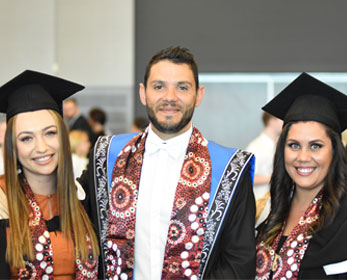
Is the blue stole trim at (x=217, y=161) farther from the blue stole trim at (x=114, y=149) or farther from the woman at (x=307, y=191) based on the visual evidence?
the blue stole trim at (x=114, y=149)

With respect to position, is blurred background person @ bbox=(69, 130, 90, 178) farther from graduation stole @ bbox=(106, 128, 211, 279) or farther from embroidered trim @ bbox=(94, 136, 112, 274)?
graduation stole @ bbox=(106, 128, 211, 279)

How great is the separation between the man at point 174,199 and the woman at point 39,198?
0.17 meters

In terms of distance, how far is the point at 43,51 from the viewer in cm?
815

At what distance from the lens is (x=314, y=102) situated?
2939 mm

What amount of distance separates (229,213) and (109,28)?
18.6 ft

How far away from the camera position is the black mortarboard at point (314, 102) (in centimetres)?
290

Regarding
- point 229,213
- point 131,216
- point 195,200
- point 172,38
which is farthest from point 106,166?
point 172,38

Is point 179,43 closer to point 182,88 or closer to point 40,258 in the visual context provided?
point 182,88

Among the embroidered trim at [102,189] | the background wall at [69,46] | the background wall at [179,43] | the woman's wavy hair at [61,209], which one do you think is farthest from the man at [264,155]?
the woman's wavy hair at [61,209]

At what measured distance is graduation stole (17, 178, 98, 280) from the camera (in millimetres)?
2652

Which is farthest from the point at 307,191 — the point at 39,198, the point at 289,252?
the point at 39,198

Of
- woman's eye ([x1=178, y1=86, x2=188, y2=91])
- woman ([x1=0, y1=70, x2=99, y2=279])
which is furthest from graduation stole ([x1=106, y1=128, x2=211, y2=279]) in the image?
woman's eye ([x1=178, y1=86, x2=188, y2=91])

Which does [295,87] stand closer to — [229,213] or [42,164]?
[229,213]

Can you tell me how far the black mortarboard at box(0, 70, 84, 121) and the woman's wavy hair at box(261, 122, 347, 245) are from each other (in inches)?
47.4
